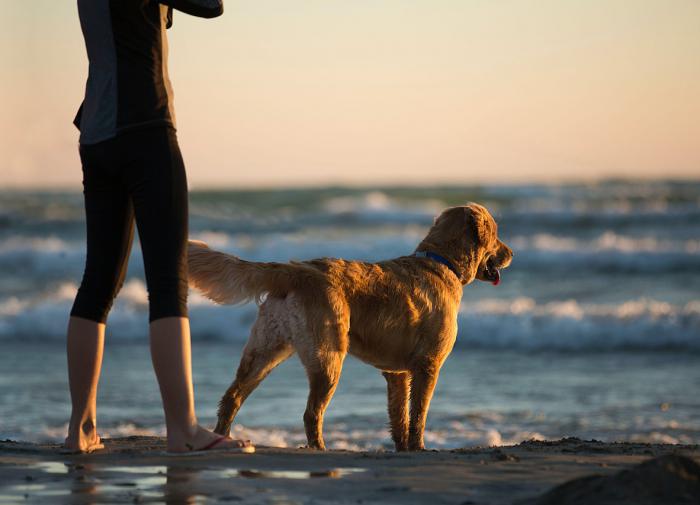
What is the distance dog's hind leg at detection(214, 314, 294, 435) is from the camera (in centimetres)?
512

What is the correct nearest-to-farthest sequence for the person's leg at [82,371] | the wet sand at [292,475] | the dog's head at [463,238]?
the wet sand at [292,475]
the person's leg at [82,371]
the dog's head at [463,238]

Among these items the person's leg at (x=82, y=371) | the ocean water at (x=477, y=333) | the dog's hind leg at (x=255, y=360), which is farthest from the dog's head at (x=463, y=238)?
the person's leg at (x=82, y=371)

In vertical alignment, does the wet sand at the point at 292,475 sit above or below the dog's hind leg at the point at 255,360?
below

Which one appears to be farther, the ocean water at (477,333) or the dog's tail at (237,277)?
the ocean water at (477,333)

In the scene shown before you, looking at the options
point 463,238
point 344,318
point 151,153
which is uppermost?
point 151,153

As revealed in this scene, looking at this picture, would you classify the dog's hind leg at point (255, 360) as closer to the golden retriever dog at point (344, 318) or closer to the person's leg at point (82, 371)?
the golden retriever dog at point (344, 318)

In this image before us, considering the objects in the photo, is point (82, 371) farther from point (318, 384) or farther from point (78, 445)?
point (318, 384)

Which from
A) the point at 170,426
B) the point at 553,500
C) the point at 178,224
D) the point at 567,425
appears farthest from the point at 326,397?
the point at 567,425

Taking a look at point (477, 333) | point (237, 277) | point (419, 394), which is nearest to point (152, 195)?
point (237, 277)

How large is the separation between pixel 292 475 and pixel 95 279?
48.6 inches

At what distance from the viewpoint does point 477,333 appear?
42.6 ft

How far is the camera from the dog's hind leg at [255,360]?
5.12 meters

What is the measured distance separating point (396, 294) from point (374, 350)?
1.04ft

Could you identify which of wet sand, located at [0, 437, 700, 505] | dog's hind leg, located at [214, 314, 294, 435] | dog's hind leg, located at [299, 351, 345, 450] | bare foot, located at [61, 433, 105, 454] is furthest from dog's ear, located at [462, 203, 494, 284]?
bare foot, located at [61, 433, 105, 454]
